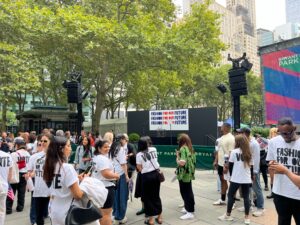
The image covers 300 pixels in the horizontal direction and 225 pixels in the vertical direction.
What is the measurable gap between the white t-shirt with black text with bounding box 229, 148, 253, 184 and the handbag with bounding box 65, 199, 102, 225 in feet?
10.6

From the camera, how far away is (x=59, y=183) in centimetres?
325

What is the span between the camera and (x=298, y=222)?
353 cm

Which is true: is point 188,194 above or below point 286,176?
below

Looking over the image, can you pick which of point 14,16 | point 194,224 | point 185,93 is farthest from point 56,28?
point 185,93

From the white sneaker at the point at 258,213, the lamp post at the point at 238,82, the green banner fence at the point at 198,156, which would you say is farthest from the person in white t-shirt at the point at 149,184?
the green banner fence at the point at 198,156

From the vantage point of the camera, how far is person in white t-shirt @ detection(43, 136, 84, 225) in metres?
3.21

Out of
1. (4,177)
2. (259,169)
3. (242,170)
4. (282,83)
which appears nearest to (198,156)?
(259,169)

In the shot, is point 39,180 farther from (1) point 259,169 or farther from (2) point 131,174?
(1) point 259,169

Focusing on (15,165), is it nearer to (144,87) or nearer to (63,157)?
(63,157)

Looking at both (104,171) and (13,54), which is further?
(13,54)

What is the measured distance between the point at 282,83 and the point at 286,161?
1664 cm

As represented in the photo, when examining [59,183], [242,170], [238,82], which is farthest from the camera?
[238,82]

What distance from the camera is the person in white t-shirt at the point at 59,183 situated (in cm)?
321

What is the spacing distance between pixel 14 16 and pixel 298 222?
51.3 ft
